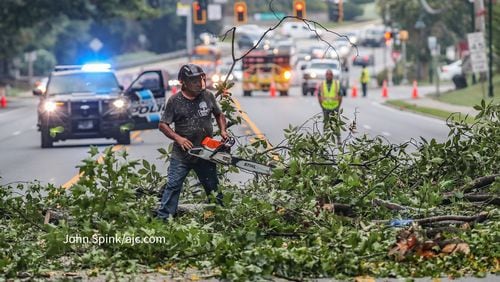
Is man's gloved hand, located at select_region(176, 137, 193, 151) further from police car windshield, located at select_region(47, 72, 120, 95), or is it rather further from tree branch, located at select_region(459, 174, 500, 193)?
police car windshield, located at select_region(47, 72, 120, 95)

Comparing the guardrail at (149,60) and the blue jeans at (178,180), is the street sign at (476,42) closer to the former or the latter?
the blue jeans at (178,180)

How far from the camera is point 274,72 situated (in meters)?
67.9

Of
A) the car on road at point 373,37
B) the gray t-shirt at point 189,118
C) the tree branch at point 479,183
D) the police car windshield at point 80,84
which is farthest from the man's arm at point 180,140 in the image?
the car on road at point 373,37

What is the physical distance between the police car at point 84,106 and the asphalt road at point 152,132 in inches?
16.3

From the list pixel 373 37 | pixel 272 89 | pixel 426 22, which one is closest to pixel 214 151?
pixel 272 89

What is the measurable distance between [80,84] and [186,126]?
18.4m

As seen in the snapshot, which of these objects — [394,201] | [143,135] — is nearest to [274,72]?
[143,135]

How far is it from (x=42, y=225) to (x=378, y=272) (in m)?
3.77

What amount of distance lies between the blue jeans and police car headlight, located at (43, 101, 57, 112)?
57.9 feet

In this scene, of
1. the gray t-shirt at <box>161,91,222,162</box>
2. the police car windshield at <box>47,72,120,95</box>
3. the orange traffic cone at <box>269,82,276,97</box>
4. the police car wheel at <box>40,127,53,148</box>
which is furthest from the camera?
the orange traffic cone at <box>269,82,276,97</box>

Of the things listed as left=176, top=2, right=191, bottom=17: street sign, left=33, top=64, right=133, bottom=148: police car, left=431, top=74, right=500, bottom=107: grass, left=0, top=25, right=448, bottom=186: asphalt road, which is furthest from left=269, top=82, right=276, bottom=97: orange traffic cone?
left=33, top=64, right=133, bottom=148: police car

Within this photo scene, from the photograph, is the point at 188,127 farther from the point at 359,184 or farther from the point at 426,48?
the point at 426,48

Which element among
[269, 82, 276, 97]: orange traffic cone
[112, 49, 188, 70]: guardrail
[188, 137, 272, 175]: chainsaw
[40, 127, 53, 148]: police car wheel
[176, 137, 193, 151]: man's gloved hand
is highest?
[176, 137, 193, 151]: man's gloved hand

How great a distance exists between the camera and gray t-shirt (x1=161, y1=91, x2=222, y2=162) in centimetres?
1365
